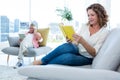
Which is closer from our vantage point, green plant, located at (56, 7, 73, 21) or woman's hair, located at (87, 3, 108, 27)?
woman's hair, located at (87, 3, 108, 27)

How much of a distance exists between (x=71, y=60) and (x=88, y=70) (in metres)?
0.48

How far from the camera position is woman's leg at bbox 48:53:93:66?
2047 millimetres

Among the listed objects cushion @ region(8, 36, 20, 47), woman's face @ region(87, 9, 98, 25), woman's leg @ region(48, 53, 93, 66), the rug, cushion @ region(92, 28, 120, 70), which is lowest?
the rug

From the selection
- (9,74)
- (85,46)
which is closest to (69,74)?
(85,46)

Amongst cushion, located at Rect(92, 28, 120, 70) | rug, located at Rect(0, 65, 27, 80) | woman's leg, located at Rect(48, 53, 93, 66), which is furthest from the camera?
rug, located at Rect(0, 65, 27, 80)

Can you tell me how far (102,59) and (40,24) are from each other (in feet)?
15.9

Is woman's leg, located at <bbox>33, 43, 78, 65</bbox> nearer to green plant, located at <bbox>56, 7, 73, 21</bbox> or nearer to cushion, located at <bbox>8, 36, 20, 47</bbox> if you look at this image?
cushion, located at <bbox>8, 36, 20, 47</bbox>

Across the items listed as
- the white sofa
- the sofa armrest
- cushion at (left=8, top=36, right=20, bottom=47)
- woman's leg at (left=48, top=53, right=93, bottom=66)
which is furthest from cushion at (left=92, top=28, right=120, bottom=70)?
cushion at (left=8, top=36, right=20, bottom=47)

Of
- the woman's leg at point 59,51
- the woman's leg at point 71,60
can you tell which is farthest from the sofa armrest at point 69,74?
the woman's leg at point 59,51

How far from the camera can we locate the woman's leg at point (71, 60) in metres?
2.05

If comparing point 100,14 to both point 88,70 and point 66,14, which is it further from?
point 66,14

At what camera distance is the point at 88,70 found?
1.57 metres

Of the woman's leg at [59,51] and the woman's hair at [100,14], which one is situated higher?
the woman's hair at [100,14]

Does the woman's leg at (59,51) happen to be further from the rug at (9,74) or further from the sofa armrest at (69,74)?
the rug at (9,74)
